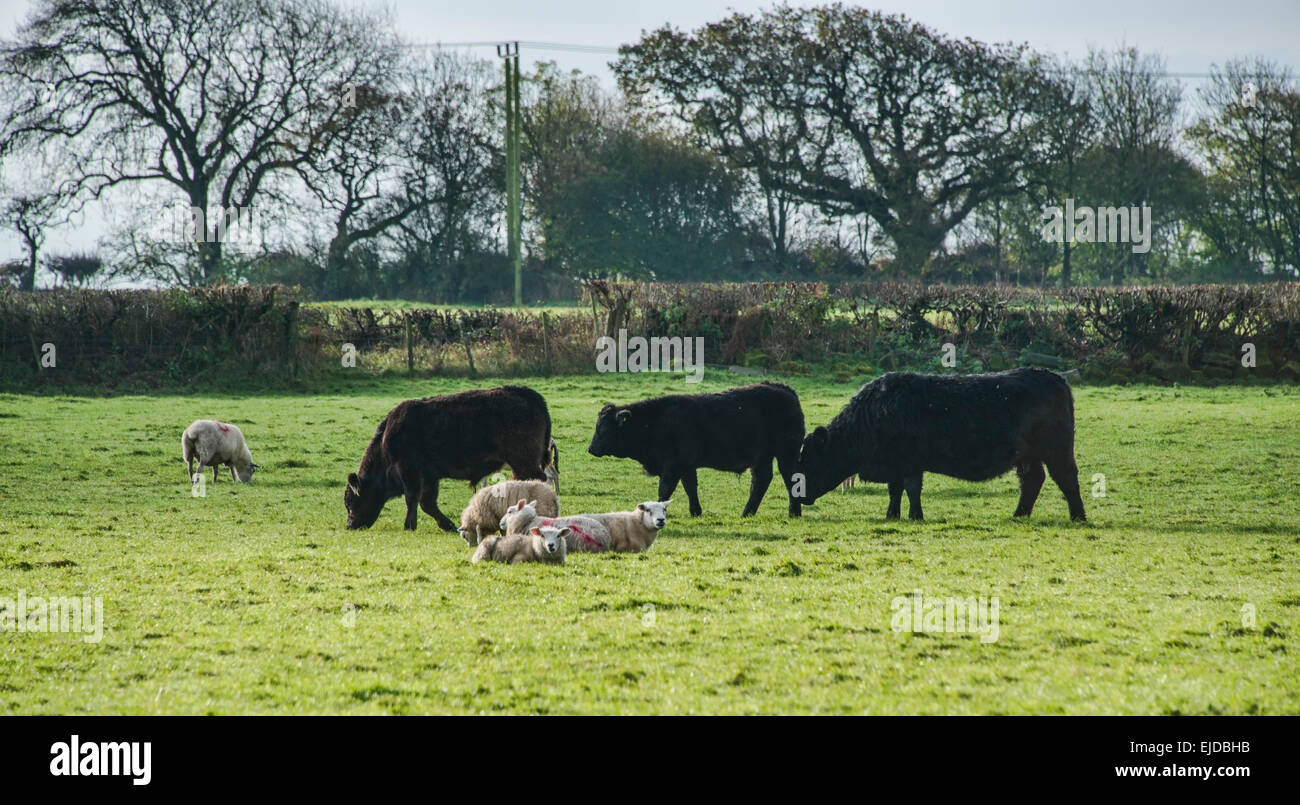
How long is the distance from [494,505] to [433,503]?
2354 millimetres

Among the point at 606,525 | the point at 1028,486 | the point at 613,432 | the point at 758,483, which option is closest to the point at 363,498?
the point at 613,432

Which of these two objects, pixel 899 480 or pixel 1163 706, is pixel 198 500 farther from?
pixel 1163 706

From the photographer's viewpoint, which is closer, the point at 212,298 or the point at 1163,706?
the point at 1163,706

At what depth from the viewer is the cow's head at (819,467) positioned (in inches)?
655

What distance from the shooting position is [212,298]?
107 ft

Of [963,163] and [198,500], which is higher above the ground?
[963,163]

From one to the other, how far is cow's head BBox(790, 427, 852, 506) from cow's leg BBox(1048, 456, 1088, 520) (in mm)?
2668

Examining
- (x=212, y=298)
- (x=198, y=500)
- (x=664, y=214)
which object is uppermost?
(x=664, y=214)

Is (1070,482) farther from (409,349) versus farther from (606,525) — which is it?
(409,349)

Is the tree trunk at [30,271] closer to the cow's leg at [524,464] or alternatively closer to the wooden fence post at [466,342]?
the wooden fence post at [466,342]

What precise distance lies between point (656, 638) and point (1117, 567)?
216 inches

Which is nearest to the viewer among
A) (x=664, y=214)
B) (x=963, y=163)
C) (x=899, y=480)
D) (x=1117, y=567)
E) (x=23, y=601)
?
(x=23, y=601)

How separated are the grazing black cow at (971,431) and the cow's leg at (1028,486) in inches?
0.5
